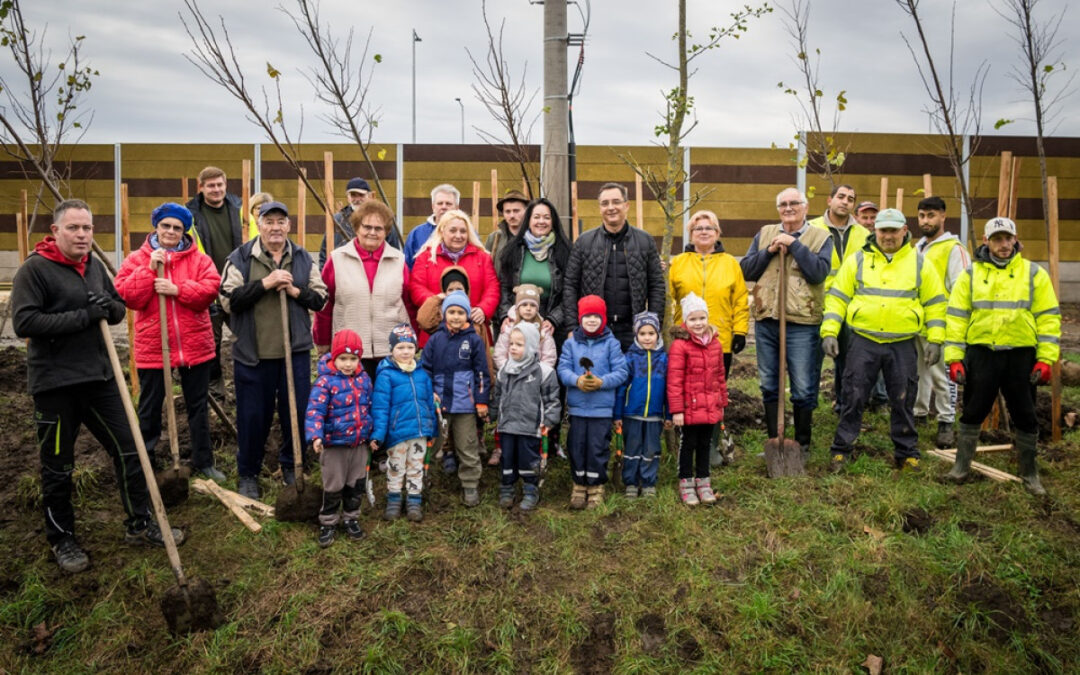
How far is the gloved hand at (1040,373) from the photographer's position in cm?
491

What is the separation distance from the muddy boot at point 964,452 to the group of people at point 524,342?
0.02 metres

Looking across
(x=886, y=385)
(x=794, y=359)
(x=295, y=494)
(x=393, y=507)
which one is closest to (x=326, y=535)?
(x=295, y=494)

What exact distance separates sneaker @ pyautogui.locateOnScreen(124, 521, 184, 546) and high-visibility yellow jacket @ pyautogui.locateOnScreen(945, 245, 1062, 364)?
578cm

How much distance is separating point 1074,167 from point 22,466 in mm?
21180

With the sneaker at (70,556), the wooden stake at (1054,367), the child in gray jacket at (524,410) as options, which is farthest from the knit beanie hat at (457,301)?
the wooden stake at (1054,367)

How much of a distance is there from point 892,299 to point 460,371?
326cm

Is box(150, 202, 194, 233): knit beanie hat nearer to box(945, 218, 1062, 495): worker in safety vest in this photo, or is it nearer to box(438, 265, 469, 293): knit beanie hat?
box(438, 265, 469, 293): knit beanie hat

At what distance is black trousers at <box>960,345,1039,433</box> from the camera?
16.6 feet

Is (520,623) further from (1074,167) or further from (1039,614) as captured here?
(1074,167)

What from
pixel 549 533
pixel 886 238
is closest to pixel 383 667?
pixel 549 533

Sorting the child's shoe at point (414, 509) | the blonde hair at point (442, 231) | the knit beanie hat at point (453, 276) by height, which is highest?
the blonde hair at point (442, 231)

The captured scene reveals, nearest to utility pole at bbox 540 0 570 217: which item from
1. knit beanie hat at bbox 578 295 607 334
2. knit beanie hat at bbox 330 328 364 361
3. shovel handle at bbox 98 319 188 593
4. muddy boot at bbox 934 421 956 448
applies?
knit beanie hat at bbox 578 295 607 334

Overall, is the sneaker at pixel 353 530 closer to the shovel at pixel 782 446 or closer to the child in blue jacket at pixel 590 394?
the child in blue jacket at pixel 590 394

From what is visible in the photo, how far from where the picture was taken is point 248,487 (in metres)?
4.96
